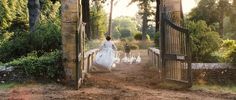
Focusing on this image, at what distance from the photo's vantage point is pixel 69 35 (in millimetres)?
15305

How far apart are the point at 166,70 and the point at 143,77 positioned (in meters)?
2.78

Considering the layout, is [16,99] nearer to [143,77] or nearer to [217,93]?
[217,93]

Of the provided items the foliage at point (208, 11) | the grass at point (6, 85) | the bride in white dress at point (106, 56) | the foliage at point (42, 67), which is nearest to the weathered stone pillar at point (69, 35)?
the foliage at point (42, 67)

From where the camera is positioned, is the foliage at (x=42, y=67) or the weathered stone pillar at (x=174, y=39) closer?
the foliage at (x=42, y=67)

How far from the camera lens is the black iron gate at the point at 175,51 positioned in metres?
15.3

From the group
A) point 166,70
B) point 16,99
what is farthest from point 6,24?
point 16,99

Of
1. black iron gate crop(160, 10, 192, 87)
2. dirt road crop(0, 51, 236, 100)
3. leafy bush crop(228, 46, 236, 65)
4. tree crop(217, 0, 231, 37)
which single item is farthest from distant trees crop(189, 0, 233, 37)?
dirt road crop(0, 51, 236, 100)

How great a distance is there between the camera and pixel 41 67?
15.6 meters

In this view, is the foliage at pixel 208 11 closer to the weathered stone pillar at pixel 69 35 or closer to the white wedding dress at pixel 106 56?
the white wedding dress at pixel 106 56

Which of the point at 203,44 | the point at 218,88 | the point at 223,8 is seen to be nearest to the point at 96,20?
the point at 223,8

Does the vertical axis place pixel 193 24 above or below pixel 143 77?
above

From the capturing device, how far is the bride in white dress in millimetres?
22153

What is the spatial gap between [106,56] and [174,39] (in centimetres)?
692

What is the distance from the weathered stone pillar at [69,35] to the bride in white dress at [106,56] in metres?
6.82
